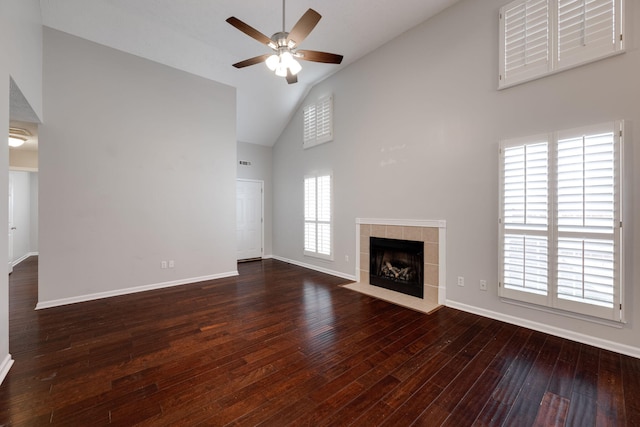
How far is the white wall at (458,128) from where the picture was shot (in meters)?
2.40

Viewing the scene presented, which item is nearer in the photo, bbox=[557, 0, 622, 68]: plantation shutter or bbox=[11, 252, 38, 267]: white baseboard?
bbox=[557, 0, 622, 68]: plantation shutter

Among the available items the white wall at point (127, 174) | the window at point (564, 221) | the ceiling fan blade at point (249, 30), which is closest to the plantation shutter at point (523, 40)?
the window at point (564, 221)

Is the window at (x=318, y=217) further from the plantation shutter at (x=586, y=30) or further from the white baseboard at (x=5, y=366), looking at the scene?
the white baseboard at (x=5, y=366)

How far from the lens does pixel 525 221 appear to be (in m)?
2.83

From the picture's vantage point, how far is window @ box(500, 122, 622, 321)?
236 cm

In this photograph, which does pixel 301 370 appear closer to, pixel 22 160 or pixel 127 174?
pixel 127 174

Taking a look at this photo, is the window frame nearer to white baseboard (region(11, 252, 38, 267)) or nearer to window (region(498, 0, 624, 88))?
window (region(498, 0, 624, 88))

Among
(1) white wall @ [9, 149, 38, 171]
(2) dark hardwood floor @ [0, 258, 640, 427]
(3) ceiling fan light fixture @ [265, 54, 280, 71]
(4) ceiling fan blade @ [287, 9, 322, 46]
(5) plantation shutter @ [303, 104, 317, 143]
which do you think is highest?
(5) plantation shutter @ [303, 104, 317, 143]

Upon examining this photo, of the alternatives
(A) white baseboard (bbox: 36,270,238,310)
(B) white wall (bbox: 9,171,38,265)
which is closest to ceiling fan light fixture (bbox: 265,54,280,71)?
(A) white baseboard (bbox: 36,270,238,310)

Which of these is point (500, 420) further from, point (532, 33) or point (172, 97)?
point (172, 97)

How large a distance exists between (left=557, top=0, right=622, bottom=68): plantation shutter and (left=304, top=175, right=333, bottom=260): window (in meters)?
3.67

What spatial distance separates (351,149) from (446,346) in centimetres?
349

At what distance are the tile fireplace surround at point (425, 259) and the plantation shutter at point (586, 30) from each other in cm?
213

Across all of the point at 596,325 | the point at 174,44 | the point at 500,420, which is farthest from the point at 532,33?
the point at 174,44
